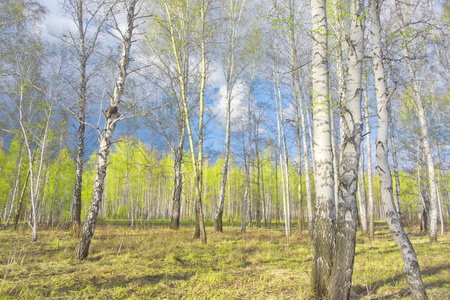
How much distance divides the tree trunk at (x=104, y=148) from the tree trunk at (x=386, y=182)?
5828mm

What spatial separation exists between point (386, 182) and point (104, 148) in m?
6.02

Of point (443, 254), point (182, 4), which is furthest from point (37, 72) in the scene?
point (443, 254)

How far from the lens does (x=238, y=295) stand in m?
3.36

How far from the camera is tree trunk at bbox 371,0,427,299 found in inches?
126

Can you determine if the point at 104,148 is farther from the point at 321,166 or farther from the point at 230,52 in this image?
the point at 230,52

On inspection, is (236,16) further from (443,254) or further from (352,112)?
(443,254)

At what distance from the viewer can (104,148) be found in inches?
213

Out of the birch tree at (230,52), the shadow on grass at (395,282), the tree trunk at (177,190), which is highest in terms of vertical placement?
the birch tree at (230,52)

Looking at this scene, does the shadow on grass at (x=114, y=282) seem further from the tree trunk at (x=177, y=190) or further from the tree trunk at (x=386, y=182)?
the tree trunk at (x=177, y=190)

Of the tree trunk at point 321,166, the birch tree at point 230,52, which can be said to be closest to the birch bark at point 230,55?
the birch tree at point 230,52

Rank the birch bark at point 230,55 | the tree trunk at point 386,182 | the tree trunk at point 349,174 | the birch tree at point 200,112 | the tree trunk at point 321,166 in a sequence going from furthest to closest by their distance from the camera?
the birch bark at point 230,55 < the birch tree at point 200,112 < the tree trunk at point 386,182 < the tree trunk at point 321,166 < the tree trunk at point 349,174

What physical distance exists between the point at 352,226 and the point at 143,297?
316cm

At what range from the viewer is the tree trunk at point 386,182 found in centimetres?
320

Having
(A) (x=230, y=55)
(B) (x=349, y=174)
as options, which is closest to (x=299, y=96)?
(A) (x=230, y=55)
